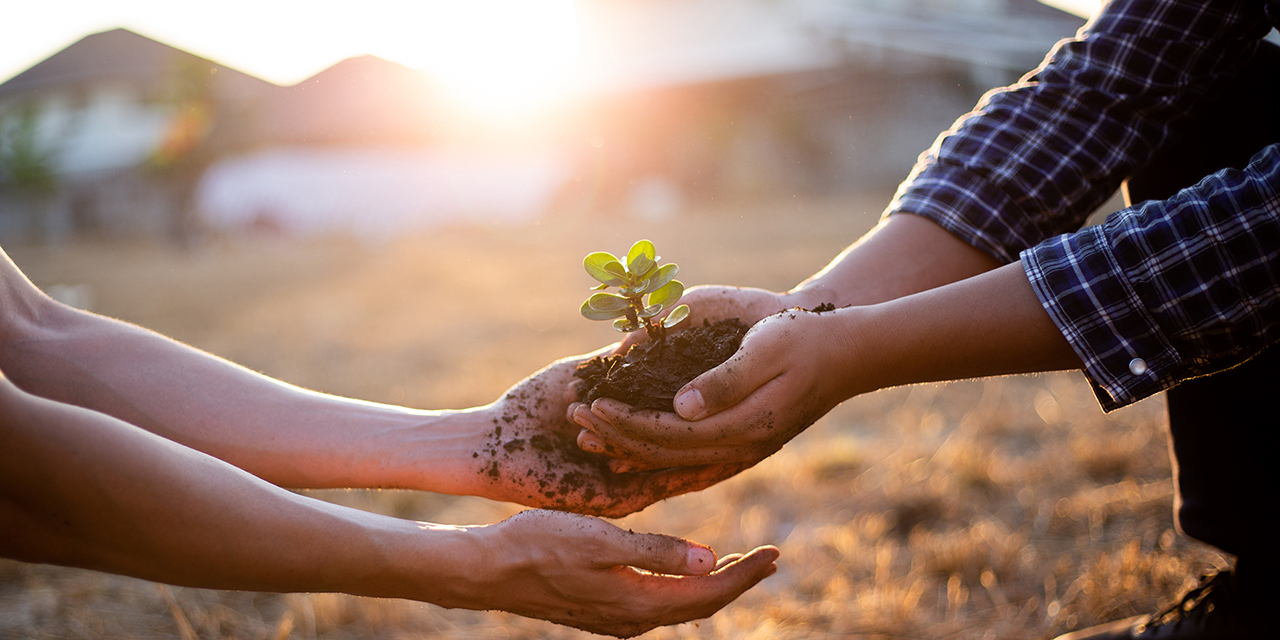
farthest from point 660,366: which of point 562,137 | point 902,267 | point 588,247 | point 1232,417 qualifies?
point 562,137

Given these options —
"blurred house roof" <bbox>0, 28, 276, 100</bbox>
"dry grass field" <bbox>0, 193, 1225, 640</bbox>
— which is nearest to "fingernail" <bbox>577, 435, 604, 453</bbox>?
"dry grass field" <bbox>0, 193, 1225, 640</bbox>

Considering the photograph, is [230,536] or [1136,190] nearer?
[230,536]

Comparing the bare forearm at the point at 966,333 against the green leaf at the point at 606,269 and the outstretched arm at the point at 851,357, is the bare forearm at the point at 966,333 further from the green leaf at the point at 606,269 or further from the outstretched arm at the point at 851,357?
the green leaf at the point at 606,269

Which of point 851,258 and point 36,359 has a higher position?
point 851,258

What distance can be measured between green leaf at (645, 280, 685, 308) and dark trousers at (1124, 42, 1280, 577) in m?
1.04

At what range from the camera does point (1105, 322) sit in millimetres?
1114

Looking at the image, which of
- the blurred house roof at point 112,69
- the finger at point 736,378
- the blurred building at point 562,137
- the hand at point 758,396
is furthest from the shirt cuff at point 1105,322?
the blurred house roof at point 112,69

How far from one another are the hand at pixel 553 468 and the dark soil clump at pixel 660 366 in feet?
0.42

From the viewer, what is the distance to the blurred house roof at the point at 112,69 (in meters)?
18.4

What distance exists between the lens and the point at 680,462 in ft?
4.35

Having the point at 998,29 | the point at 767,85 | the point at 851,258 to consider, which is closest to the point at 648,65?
the point at 767,85

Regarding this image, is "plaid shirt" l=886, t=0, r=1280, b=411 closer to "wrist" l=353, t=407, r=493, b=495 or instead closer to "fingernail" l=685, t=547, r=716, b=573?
"fingernail" l=685, t=547, r=716, b=573

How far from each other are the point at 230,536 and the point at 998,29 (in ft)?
56.3

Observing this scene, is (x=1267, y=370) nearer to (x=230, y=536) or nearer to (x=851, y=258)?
(x=851, y=258)
